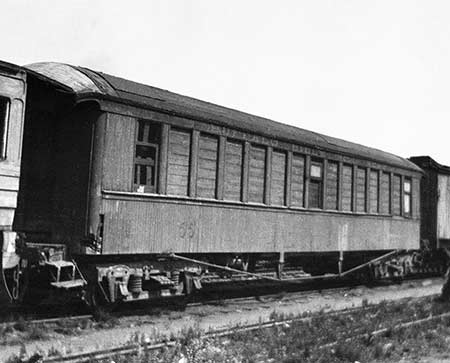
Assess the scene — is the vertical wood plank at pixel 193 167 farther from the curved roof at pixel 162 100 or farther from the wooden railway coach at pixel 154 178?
the curved roof at pixel 162 100

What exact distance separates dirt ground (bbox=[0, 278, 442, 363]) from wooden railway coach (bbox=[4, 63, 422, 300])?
72 centimetres

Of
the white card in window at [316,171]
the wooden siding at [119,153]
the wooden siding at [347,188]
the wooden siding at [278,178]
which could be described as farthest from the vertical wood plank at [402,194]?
the wooden siding at [119,153]

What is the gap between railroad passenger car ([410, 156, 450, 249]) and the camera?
1939cm

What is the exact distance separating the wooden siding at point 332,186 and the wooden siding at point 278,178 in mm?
1734

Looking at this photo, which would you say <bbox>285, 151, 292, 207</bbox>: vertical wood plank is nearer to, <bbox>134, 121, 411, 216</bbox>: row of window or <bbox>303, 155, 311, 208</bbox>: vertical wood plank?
<bbox>134, 121, 411, 216</bbox>: row of window

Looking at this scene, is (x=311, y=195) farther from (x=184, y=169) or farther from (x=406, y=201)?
(x=406, y=201)

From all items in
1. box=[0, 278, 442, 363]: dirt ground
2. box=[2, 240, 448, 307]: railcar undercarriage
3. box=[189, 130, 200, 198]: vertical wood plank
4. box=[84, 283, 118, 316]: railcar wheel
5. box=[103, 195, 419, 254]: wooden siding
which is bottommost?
box=[0, 278, 442, 363]: dirt ground

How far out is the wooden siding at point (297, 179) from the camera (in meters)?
12.5

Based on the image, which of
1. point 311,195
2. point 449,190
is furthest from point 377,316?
point 449,190

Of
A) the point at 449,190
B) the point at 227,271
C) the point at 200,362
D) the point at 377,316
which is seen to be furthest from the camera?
the point at 449,190

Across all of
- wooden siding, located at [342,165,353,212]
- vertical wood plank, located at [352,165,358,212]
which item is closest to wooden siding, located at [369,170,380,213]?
vertical wood plank, located at [352,165,358,212]

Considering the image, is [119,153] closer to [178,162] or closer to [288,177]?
[178,162]

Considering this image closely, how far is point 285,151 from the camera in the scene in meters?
12.2

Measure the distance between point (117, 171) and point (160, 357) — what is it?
3.49 meters
